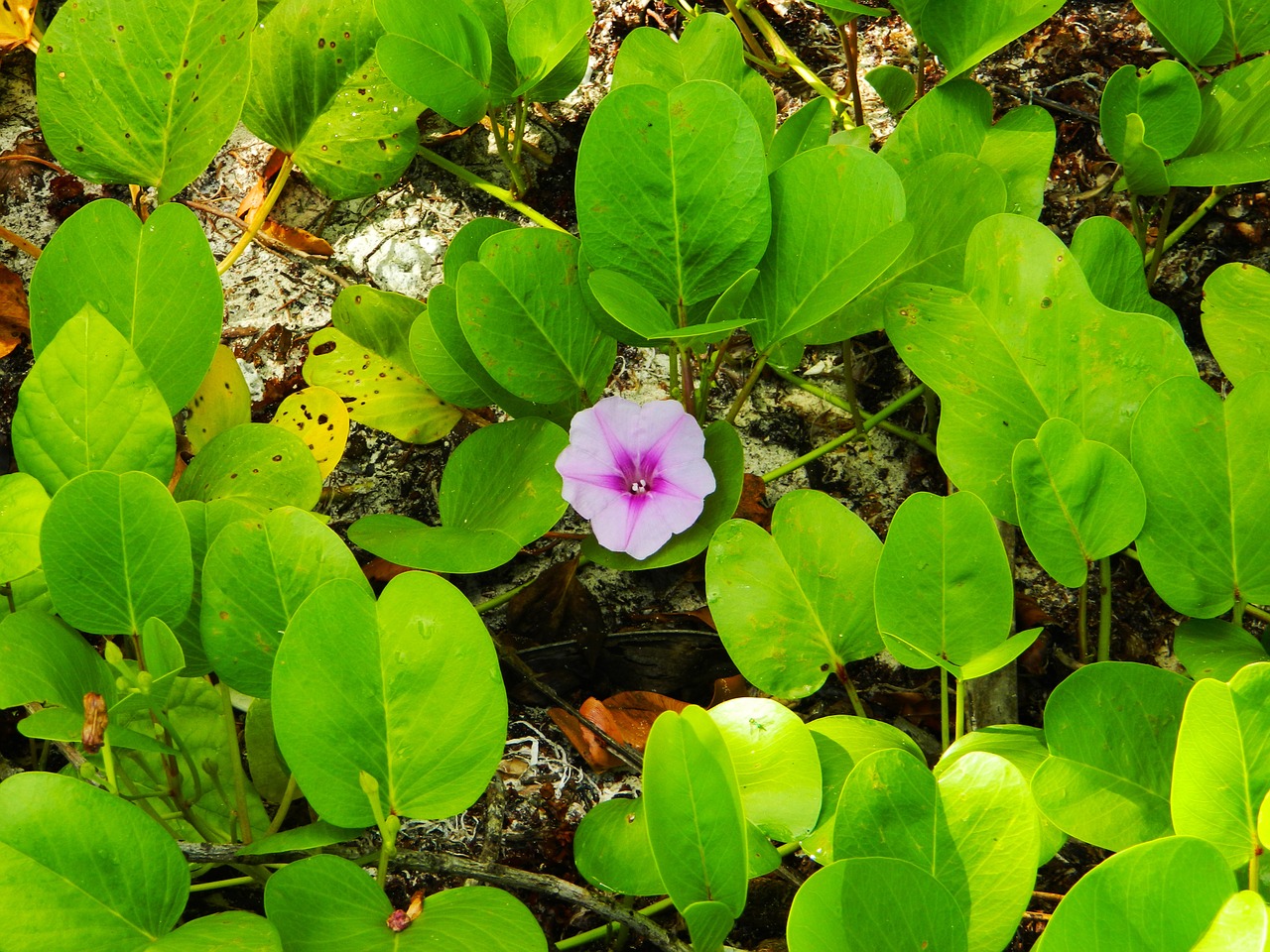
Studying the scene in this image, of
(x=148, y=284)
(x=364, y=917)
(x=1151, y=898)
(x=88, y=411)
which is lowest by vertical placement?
(x=364, y=917)

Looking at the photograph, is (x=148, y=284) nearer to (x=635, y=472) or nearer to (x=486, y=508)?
(x=486, y=508)

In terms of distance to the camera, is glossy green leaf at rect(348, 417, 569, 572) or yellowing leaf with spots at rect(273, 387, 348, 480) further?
yellowing leaf with spots at rect(273, 387, 348, 480)

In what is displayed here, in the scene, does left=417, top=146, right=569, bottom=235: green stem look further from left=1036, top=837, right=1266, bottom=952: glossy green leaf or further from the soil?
left=1036, top=837, right=1266, bottom=952: glossy green leaf

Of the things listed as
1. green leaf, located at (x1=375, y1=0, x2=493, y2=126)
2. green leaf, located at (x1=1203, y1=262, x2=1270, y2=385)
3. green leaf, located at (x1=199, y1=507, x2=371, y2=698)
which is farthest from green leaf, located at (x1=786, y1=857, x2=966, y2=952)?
green leaf, located at (x1=375, y1=0, x2=493, y2=126)

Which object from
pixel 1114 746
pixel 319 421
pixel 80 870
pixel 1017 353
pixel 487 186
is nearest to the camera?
pixel 80 870

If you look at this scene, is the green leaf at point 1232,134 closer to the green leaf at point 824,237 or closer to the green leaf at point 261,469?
the green leaf at point 824,237

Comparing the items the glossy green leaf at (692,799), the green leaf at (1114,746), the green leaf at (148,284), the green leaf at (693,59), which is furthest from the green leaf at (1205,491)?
the green leaf at (148,284)

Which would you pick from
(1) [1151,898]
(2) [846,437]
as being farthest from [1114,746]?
(2) [846,437]

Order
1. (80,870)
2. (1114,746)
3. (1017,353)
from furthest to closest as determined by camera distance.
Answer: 1. (1017,353)
2. (1114,746)
3. (80,870)
